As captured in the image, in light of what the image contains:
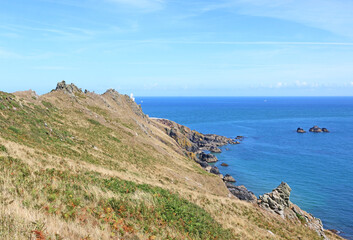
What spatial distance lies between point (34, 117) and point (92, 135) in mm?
9332

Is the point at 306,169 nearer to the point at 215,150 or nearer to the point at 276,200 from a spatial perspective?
the point at 215,150

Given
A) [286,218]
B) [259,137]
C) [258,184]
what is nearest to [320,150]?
[259,137]

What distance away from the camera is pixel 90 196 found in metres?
14.9

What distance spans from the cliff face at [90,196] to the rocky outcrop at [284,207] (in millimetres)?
1325

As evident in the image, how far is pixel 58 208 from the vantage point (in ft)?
39.6

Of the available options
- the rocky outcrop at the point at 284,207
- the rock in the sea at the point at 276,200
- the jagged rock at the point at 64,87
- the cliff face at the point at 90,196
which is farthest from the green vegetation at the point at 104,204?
the jagged rock at the point at 64,87

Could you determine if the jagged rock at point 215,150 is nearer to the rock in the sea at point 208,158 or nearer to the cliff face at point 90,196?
the rock in the sea at point 208,158

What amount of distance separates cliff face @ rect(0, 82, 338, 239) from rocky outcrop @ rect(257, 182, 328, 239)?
1325 mm

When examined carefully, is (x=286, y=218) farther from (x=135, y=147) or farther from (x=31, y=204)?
(x=31, y=204)

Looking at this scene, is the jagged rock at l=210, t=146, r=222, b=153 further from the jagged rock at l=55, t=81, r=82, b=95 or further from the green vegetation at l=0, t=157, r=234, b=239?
the green vegetation at l=0, t=157, r=234, b=239

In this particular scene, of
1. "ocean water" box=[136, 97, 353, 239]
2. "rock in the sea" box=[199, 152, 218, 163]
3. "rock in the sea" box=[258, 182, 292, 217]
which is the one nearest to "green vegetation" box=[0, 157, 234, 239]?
"rock in the sea" box=[258, 182, 292, 217]

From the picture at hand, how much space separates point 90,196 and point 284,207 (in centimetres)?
3105

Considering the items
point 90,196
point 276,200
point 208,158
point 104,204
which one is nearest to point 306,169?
point 208,158

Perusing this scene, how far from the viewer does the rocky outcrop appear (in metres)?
34.0
